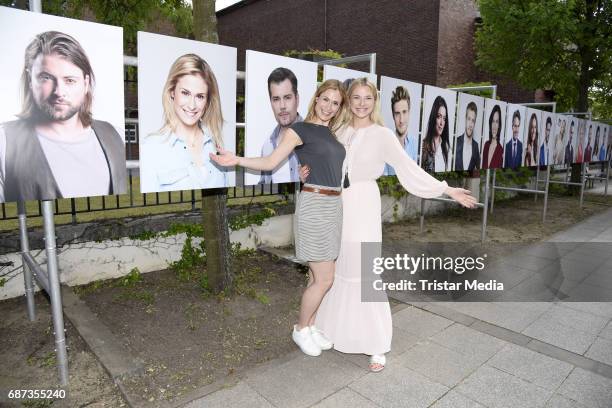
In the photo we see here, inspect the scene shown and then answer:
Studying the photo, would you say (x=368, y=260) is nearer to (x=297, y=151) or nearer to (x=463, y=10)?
(x=297, y=151)

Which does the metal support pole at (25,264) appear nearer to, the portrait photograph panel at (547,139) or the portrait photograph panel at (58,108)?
the portrait photograph panel at (58,108)

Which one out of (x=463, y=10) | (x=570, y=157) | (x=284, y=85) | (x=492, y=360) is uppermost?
(x=463, y=10)

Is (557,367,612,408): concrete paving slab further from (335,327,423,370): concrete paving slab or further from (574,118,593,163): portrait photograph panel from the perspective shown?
(574,118,593,163): portrait photograph panel

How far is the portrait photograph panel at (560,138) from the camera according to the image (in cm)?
989

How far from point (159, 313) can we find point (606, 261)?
21.8ft

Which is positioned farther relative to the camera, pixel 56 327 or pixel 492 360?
pixel 492 360

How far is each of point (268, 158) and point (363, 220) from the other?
2.92 ft

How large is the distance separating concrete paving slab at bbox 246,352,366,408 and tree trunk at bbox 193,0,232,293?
1540 millimetres

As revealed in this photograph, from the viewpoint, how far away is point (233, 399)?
2.92m

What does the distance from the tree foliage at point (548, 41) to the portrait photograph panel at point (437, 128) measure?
7536 mm

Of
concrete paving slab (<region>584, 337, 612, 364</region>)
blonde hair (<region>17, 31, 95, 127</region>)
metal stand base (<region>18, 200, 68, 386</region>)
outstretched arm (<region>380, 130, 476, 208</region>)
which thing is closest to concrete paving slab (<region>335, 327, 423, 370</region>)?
outstretched arm (<region>380, 130, 476, 208</region>)

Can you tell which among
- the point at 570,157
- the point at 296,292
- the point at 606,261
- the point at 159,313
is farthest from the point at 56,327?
the point at 570,157

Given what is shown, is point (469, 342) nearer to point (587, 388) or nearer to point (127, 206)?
point (587, 388)

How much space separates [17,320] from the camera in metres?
3.97
